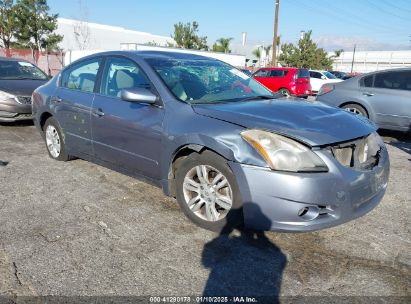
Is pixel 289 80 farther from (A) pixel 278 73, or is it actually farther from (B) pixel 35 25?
(B) pixel 35 25

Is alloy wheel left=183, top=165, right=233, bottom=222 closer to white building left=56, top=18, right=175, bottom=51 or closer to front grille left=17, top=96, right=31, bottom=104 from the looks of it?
front grille left=17, top=96, right=31, bottom=104

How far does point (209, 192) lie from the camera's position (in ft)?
10.8

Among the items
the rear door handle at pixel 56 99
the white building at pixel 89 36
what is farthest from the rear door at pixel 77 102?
the white building at pixel 89 36

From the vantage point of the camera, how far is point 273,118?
317 centimetres

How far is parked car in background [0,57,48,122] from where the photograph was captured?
24.7 feet

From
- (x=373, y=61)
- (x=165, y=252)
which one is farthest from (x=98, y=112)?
(x=373, y=61)

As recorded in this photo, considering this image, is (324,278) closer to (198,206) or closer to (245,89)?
(198,206)

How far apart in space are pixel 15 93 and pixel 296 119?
641 cm

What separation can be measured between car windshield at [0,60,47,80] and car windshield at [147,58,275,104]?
19.2 ft

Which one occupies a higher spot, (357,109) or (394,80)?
(394,80)

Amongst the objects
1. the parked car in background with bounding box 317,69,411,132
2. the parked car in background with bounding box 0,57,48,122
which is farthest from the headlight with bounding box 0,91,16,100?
the parked car in background with bounding box 317,69,411,132

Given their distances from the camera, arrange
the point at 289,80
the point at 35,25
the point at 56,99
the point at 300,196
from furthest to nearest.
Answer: the point at 35,25 < the point at 289,80 < the point at 56,99 < the point at 300,196

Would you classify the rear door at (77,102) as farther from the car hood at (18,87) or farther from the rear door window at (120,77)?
the car hood at (18,87)

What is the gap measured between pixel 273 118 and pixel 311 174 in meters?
0.60
